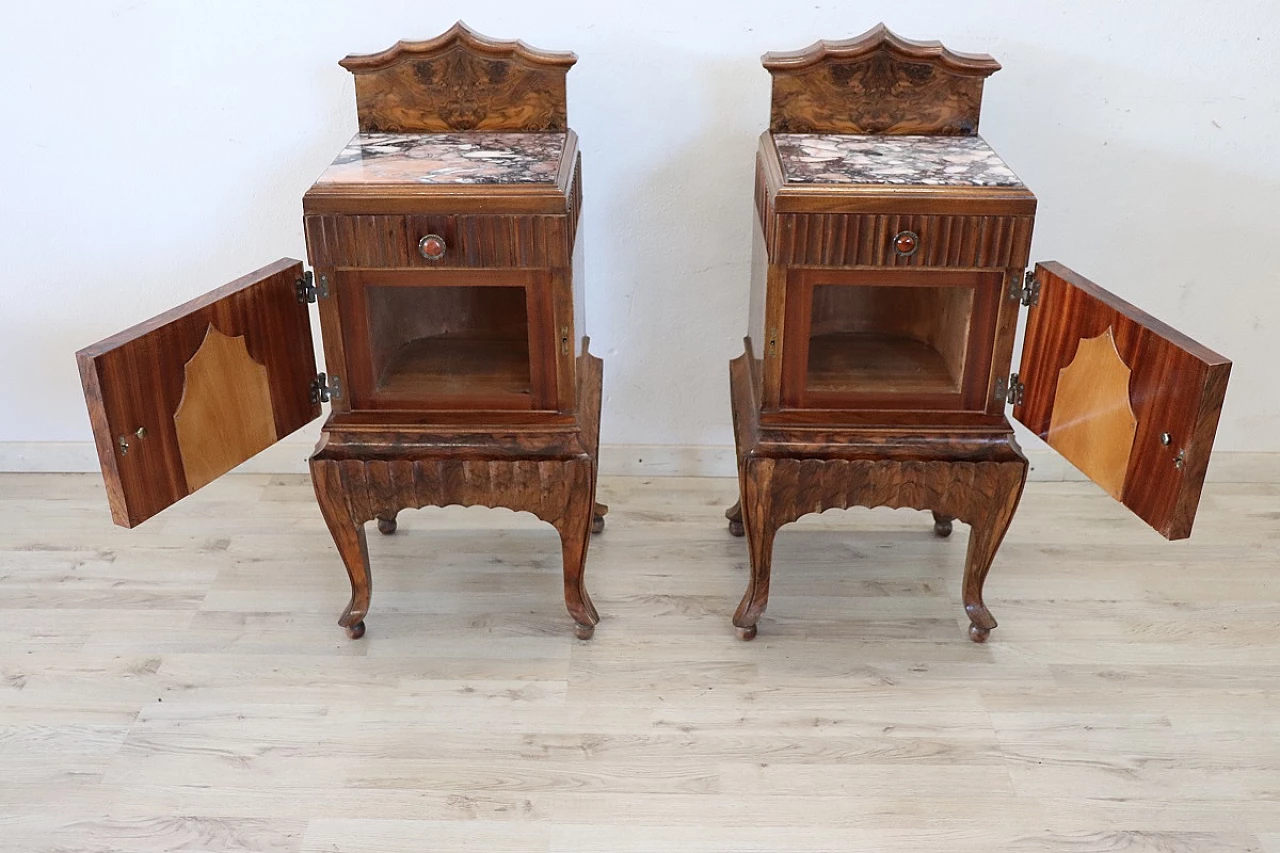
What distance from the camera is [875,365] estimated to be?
1757mm

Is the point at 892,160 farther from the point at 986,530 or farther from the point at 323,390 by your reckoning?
the point at 323,390

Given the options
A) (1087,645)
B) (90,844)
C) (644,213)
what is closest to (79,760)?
(90,844)

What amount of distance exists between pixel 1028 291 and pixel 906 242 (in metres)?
0.22

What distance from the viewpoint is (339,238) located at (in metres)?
1.50

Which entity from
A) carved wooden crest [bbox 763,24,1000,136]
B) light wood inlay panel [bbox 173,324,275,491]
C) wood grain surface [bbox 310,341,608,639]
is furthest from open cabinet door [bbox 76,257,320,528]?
carved wooden crest [bbox 763,24,1000,136]

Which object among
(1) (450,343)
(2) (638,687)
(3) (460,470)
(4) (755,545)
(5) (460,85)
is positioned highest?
(5) (460,85)

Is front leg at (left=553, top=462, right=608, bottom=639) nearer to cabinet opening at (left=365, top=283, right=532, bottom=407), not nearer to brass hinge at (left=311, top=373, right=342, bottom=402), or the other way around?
cabinet opening at (left=365, top=283, right=532, bottom=407)

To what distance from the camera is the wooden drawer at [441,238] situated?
1488 mm

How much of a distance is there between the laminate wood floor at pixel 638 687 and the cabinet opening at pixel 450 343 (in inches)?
18.0

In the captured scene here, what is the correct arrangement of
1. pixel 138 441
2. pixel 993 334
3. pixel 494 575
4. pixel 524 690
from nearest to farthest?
pixel 138 441
pixel 993 334
pixel 524 690
pixel 494 575

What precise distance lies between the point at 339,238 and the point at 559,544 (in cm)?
84

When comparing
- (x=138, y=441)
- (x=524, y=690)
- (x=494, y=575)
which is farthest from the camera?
(x=494, y=575)

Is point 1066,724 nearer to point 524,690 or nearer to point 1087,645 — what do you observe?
point 1087,645

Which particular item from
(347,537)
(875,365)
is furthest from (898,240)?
(347,537)
